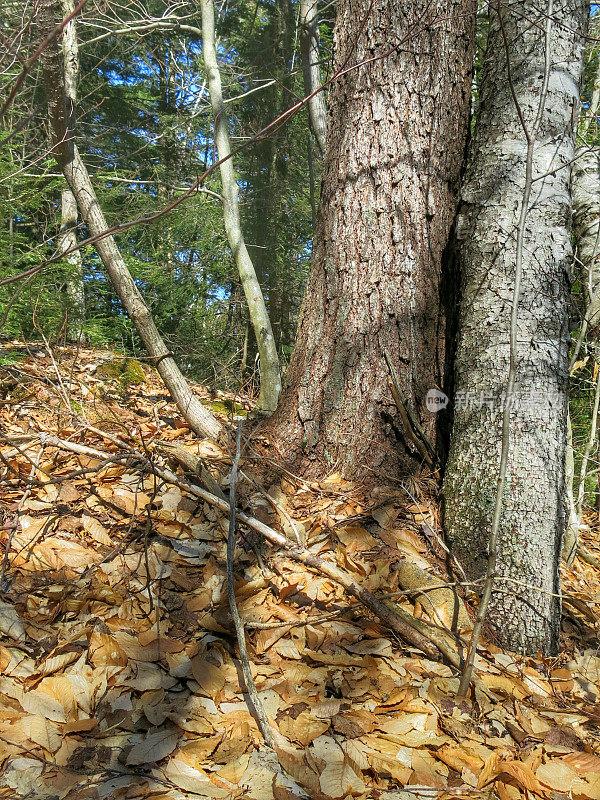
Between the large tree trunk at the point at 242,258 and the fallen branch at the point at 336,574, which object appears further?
the large tree trunk at the point at 242,258

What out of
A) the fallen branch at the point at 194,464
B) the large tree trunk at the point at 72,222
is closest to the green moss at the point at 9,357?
the large tree trunk at the point at 72,222

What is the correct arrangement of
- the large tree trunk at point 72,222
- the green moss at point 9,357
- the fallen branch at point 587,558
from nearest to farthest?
the fallen branch at point 587,558 → the green moss at point 9,357 → the large tree trunk at point 72,222

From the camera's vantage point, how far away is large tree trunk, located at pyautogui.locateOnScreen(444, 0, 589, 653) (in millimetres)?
2160

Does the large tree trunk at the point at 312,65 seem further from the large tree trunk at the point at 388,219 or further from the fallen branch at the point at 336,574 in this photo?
the fallen branch at the point at 336,574

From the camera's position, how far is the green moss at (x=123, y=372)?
4371 millimetres

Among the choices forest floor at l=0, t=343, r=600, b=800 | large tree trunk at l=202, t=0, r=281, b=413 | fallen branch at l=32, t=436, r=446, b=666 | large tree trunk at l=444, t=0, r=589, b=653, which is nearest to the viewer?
forest floor at l=0, t=343, r=600, b=800

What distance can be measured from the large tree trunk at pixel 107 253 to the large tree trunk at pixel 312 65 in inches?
103

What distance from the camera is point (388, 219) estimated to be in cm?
259

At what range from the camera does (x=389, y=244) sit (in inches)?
102

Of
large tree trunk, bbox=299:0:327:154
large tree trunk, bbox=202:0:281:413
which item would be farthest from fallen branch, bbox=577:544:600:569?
large tree trunk, bbox=299:0:327:154

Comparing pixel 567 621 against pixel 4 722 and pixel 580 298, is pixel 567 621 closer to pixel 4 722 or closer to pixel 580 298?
pixel 580 298

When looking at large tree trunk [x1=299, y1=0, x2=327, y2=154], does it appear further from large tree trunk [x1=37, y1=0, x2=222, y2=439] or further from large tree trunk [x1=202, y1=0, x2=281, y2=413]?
large tree trunk [x1=37, y1=0, x2=222, y2=439]

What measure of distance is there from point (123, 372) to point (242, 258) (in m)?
1.92

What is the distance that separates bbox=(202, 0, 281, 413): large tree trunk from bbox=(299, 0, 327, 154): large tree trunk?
0.95 meters
